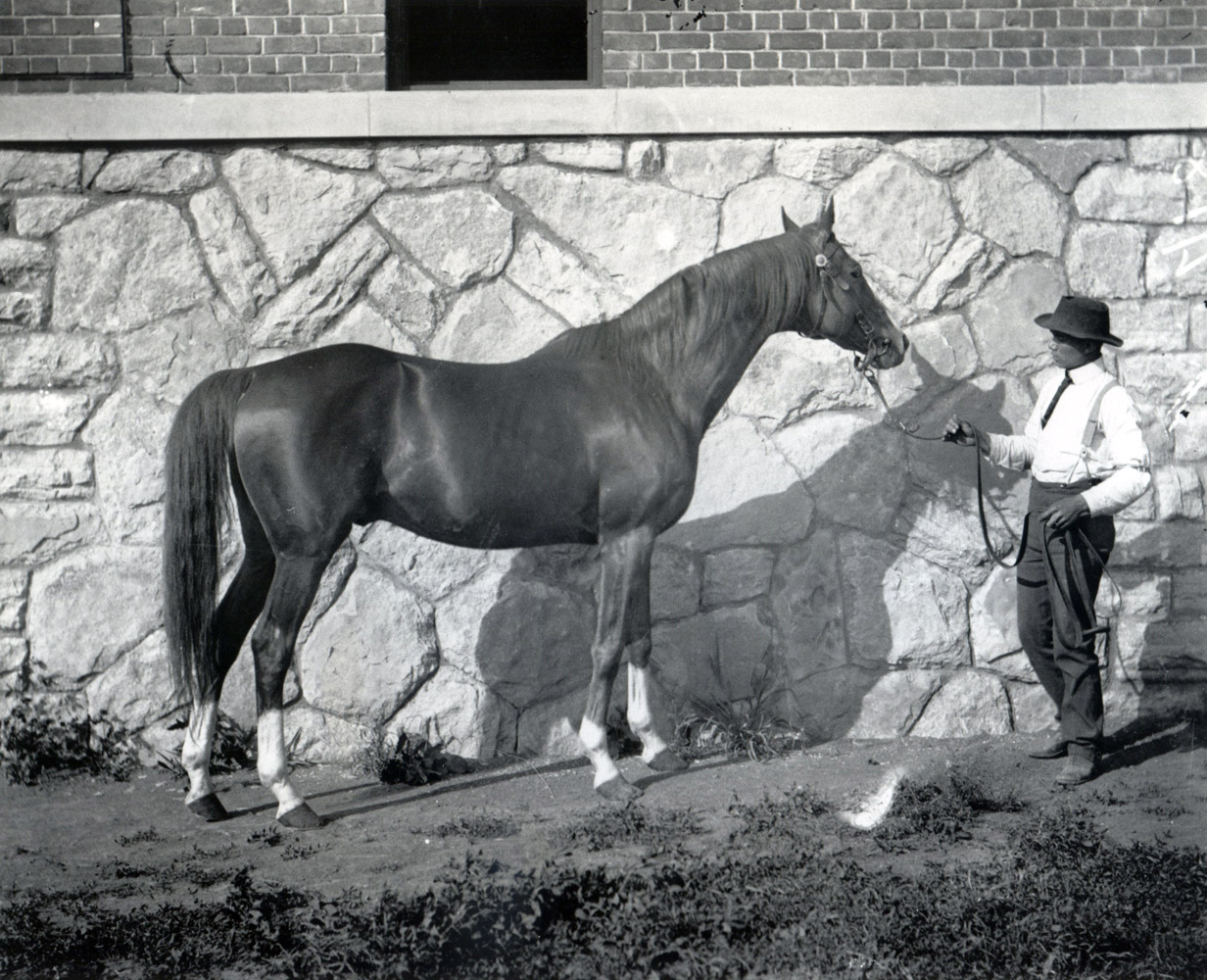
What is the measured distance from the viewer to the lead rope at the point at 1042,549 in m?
5.35

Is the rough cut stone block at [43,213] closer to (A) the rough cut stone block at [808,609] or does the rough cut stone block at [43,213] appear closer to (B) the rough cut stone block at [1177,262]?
(A) the rough cut stone block at [808,609]

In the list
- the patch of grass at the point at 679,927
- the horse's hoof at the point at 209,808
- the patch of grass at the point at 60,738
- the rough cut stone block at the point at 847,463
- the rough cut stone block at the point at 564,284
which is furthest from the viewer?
the rough cut stone block at the point at 847,463

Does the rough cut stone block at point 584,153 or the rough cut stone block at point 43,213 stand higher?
the rough cut stone block at point 584,153

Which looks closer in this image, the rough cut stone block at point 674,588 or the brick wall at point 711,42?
the brick wall at point 711,42

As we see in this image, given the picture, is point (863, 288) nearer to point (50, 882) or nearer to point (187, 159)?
point (187, 159)

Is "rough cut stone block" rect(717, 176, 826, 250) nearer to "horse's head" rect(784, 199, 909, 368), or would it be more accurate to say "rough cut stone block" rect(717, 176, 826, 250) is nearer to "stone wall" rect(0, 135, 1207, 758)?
"stone wall" rect(0, 135, 1207, 758)

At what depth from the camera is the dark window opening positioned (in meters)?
6.16

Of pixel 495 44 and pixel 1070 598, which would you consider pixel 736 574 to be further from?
pixel 495 44

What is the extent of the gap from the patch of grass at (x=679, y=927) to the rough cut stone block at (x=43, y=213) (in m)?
3.03

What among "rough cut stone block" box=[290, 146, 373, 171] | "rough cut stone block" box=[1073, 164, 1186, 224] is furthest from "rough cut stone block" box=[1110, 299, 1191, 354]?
"rough cut stone block" box=[290, 146, 373, 171]

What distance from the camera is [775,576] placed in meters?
6.07

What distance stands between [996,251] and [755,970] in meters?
3.74

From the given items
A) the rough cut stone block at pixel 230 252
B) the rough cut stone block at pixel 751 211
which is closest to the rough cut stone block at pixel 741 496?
the rough cut stone block at pixel 751 211

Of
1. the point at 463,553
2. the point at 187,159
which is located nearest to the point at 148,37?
the point at 187,159
